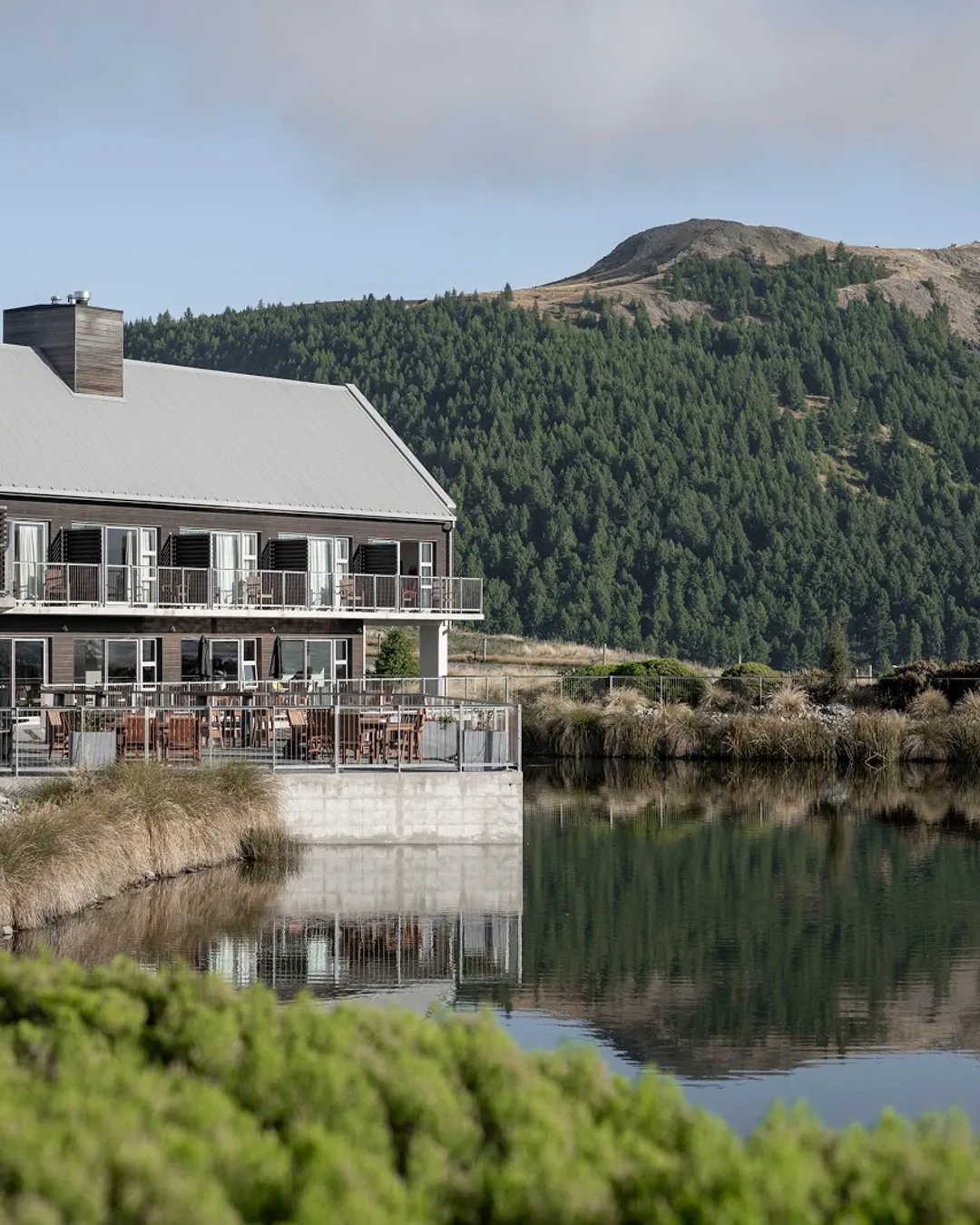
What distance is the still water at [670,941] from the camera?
51.6 ft

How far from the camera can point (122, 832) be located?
22.5 m

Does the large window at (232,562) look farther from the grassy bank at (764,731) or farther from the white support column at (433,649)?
the grassy bank at (764,731)

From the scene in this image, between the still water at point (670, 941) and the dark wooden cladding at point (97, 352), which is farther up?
the dark wooden cladding at point (97, 352)

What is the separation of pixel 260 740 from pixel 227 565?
9.65 m

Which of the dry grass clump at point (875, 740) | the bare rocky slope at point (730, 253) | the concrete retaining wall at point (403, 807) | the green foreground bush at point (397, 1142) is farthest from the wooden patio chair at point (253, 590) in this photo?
the bare rocky slope at point (730, 253)

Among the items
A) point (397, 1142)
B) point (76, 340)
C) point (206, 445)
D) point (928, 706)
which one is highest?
point (76, 340)

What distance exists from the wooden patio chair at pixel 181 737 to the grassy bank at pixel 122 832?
1427mm

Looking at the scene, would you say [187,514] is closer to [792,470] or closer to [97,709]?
[97,709]

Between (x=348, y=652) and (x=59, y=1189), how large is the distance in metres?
34.2

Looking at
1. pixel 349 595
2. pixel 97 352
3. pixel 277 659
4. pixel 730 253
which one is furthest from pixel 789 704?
pixel 730 253

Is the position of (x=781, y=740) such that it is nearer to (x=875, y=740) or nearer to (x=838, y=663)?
(x=875, y=740)

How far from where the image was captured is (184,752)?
2739 centimetres

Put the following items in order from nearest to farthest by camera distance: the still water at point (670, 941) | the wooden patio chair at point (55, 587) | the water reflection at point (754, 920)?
the still water at point (670, 941) < the water reflection at point (754, 920) < the wooden patio chair at point (55, 587)

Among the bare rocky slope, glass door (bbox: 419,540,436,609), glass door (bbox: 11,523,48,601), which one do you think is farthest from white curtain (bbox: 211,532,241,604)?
the bare rocky slope
